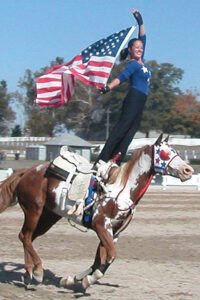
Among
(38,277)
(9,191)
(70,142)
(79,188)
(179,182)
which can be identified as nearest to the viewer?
(79,188)

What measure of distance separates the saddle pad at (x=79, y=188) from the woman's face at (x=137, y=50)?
1.57 m

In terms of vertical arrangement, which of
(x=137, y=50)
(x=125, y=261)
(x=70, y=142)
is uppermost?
(x=137, y=50)

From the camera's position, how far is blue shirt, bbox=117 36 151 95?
8.14m

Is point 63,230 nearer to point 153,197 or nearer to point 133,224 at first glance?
point 133,224

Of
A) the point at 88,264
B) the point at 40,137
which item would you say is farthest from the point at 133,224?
the point at 40,137

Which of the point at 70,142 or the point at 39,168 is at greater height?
the point at 39,168

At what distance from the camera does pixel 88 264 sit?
400 inches

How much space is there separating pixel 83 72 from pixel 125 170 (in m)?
1.87

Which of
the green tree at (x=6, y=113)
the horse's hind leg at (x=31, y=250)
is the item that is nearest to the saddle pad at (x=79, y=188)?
the horse's hind leg at (x=31, y=250)

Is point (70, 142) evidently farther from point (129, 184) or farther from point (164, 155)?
point (164, 155)

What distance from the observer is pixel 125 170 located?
8141 mm

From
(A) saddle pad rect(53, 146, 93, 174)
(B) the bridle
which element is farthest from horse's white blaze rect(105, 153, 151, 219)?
(A) saddle pad rect(53, 146, 93, 174)

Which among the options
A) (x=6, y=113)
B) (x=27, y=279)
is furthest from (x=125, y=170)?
(x=6, y=113)

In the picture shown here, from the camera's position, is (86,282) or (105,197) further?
(105,197)
